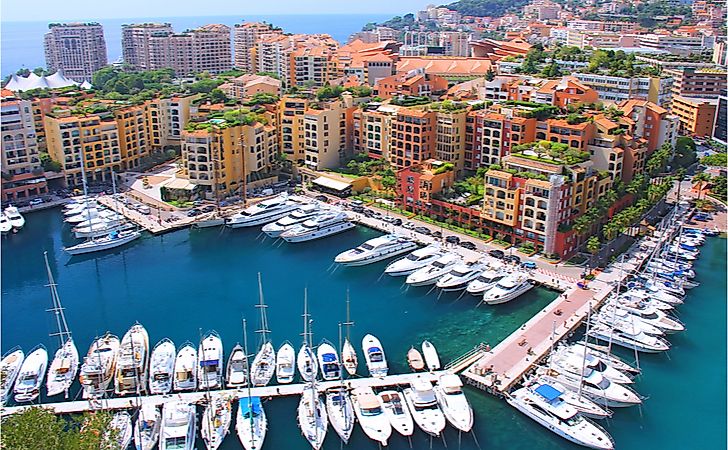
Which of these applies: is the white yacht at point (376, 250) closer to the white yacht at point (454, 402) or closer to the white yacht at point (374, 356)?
the white yacht at point (374, 356)

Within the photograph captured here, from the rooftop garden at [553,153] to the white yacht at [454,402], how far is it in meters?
20.2

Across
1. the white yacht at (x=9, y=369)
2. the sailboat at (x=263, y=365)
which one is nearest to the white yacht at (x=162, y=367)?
the sailboat at (x=263, y=365)

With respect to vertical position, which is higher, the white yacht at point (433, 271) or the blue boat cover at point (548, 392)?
the white yacht at point (433, 271)

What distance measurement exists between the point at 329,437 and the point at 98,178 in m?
41.9

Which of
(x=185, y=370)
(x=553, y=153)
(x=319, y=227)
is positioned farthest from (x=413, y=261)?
(x=185, y=370)

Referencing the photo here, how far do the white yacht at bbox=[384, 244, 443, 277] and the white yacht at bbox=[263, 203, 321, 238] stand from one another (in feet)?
30.8

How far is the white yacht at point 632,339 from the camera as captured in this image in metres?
32.7

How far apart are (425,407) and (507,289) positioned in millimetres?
12429

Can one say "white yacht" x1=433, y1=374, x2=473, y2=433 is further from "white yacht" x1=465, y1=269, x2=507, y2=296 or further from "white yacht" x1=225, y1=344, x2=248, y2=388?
"white yacht" x1=465, y1=269, x2=507, y2=296

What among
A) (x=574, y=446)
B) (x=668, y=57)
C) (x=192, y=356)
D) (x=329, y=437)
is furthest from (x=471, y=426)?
(x=668, y=57)

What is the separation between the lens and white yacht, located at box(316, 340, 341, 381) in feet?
98.8

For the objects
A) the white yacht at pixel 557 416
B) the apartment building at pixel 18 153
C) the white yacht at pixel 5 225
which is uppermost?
the apartment building at pixel 18 153

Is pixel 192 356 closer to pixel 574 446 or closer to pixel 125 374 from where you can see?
pixel 125 374

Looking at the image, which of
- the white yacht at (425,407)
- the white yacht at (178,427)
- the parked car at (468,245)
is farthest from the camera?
the parked car at (468,245)
